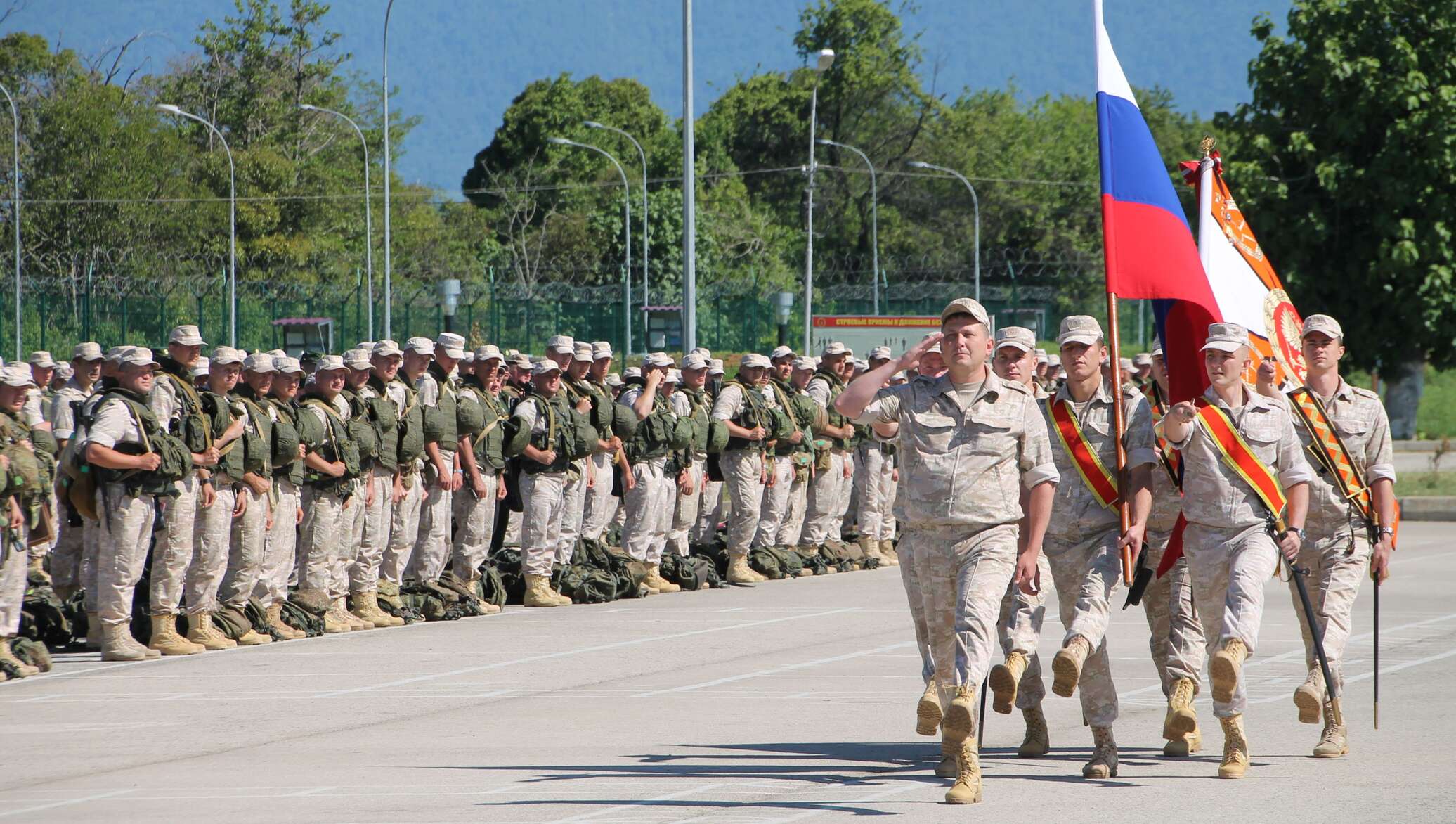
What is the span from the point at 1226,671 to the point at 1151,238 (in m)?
2.56

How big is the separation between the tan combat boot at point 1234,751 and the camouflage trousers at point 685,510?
9483 mm

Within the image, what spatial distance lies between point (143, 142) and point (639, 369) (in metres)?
43.2

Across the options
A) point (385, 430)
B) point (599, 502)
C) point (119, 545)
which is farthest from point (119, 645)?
point (599, 502)

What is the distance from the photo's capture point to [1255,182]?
114 ft

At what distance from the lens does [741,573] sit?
18203 mm

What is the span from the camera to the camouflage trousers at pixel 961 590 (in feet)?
25.5

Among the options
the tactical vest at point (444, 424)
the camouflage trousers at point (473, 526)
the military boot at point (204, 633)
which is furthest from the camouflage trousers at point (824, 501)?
the military boot at point (204, 633)

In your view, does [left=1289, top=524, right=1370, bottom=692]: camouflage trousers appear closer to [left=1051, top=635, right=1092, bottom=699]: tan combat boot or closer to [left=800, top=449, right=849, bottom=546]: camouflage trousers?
[left=1051, top=635, right=1092, bottom=699]: tan combat boot

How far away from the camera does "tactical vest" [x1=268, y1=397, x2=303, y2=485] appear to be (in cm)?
1338

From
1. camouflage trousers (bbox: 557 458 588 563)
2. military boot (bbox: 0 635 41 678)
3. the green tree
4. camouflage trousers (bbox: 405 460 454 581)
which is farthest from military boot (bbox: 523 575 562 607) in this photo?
the green tree

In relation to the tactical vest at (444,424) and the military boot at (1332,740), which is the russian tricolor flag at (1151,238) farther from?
the tactical vest at (444,424)

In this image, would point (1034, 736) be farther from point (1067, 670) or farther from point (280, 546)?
point (280, 546)

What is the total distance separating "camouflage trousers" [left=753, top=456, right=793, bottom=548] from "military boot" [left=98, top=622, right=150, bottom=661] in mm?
7253

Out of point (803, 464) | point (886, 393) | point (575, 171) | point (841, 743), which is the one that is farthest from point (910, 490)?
point (575, 171)
